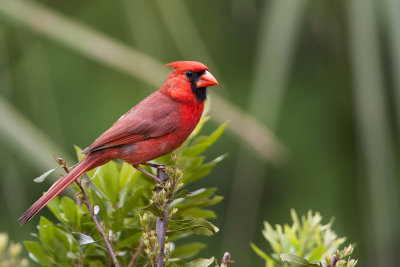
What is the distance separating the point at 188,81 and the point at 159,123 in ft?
0.40

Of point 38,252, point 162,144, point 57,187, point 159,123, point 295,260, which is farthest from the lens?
point 159,123

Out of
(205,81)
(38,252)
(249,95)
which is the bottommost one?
(38,252)

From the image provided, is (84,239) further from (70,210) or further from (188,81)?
(188,81)

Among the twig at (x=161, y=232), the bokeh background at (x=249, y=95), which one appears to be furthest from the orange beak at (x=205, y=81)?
the twig at (x=161, y=232)

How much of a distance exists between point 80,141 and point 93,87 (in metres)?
0.37

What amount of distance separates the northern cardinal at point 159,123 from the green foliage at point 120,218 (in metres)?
0.12

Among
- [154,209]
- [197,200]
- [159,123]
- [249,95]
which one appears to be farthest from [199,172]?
[249,95]

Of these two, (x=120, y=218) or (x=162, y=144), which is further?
(x=162, y=144)

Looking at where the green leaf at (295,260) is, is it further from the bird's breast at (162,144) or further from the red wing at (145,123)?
the red wing at (145,123)

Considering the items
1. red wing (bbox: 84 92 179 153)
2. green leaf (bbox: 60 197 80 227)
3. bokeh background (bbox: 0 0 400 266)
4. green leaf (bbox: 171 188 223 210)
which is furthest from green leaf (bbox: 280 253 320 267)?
bokeh background (bbox: 0 0 400 266)

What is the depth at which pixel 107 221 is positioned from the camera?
0.77 metres

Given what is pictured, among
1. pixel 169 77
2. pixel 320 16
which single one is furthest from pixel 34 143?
pixel 320 16

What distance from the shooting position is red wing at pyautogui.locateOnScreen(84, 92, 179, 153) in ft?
3.71

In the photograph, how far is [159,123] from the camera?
118 centimetres
